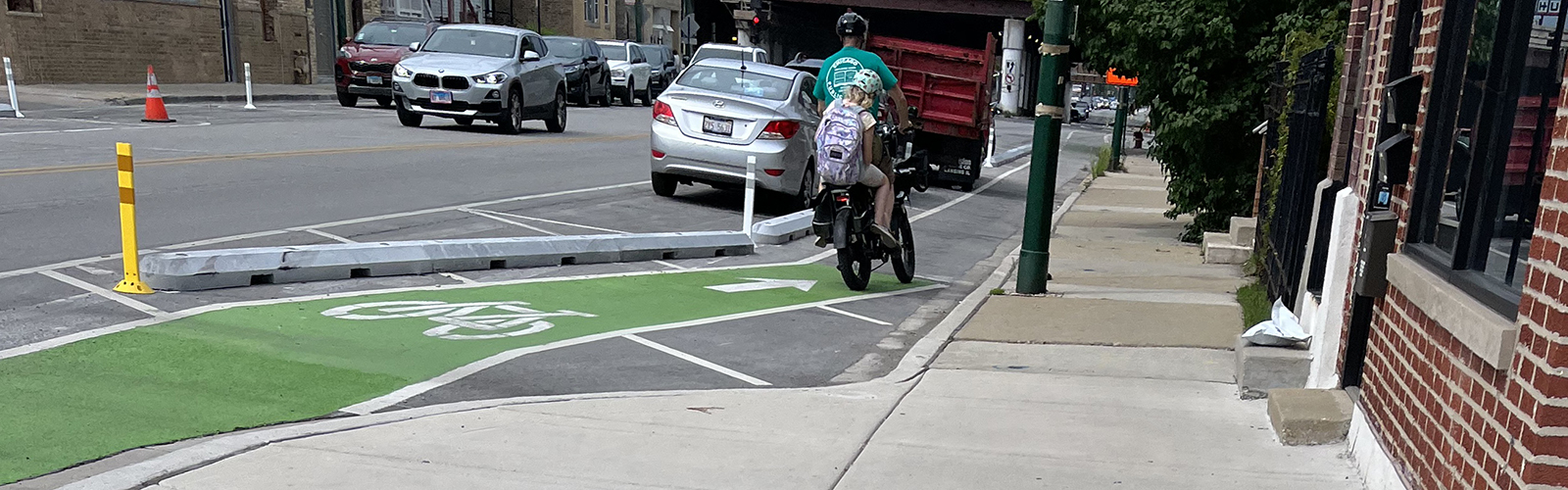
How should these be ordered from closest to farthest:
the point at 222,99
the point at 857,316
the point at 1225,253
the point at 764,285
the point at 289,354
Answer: the point at 289,354
the point at 857,316
the point at 764,285
the point at 1225,253
the point at 222,99

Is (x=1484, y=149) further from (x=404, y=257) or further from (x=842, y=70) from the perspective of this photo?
(x=404, y=257)

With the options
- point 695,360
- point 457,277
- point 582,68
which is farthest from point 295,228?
point 582,68

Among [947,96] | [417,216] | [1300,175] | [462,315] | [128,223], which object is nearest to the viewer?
[128,223]

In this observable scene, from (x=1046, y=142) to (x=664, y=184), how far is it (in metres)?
6.05

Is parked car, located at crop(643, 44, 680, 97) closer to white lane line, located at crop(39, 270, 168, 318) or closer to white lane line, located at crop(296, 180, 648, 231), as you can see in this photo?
white lane line, located at crop(296, 180, 648, 231)

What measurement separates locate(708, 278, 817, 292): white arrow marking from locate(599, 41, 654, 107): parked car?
26428 mm

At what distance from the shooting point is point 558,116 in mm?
22516

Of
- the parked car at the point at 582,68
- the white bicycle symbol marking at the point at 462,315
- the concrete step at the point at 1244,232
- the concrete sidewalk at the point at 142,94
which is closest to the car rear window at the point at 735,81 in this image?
the concrete step at the point at 1244,232

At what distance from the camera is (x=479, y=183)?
47.1 feet

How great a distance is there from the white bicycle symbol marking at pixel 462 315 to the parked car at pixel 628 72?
28172 millimetres

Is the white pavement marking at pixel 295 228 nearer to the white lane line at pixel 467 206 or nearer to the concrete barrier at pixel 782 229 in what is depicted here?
the white lane line at pixel 467 206

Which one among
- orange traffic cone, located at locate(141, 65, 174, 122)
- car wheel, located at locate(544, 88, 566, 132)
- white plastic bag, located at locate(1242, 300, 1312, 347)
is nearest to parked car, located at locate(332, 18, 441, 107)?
car wheel, located at locate(544, 88, 566, 132)

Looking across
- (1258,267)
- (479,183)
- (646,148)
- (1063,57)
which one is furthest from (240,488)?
(646,148)

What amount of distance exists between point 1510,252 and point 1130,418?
2.18 metres
